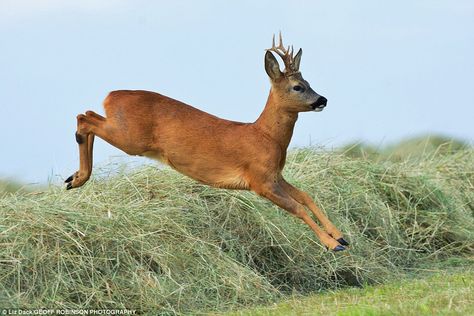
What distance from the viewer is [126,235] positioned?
8953 millimetres

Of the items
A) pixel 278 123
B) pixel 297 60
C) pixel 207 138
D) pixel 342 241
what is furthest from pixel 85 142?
pixel 342 241

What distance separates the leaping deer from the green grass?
0.71 metres

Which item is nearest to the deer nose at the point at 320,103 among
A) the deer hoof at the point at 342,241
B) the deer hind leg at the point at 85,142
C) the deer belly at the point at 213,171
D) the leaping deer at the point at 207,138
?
the leaping deer at the point at 207,138

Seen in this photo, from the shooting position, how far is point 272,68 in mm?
9320

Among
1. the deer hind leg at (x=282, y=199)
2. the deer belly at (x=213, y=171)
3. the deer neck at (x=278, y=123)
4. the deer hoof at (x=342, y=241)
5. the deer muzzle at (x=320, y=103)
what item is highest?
the deer muzzle at (x=320, y=103)

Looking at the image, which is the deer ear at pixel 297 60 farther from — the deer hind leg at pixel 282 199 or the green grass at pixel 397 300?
the green grass at pixel 397 300

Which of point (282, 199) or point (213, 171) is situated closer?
point (282, 199)

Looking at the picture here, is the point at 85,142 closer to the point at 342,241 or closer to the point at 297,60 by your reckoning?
the point at 297,60

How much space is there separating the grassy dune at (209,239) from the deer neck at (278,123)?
3.79ft

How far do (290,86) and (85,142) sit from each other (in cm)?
207

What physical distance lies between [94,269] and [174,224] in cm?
126

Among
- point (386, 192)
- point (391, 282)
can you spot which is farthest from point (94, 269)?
point (386, 192)

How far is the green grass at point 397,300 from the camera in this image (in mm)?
7074

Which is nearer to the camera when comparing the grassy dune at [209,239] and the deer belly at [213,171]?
the grassy dune at [209,239]
